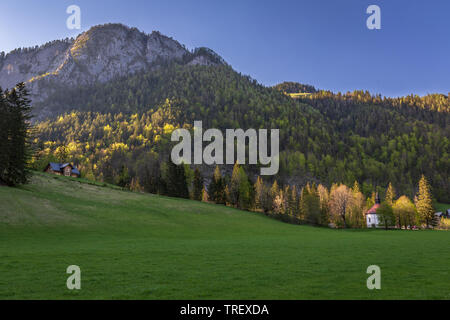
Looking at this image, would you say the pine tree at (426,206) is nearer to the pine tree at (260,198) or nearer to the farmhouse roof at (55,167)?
the pine tree at (260,198)

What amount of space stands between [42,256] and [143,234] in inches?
758

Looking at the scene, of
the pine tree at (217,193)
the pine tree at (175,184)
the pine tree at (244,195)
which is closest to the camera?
the pine tree at (175,184)

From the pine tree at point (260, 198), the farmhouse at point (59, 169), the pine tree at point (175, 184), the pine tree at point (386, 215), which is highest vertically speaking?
the farmhouse at point (59, 169)

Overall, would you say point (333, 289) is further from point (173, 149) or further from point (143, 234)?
point (173, 149)

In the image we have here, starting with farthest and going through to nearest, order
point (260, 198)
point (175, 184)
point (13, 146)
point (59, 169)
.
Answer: point (59, 169) < point (260, 198) < point (175, 184) < point (13, 146)

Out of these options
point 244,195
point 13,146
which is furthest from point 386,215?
point 13,146

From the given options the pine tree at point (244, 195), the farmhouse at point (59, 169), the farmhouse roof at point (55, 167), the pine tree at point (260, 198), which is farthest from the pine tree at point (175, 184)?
the farmhouse roof at point (55, 167)

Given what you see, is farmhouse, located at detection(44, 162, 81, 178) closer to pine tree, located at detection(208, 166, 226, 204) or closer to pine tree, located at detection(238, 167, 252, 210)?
pine tree, located at detection(208, 166, 226, 204)

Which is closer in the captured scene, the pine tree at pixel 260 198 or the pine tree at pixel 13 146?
the pine tree at pixel 13 146

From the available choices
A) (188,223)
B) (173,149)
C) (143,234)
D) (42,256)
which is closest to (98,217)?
(143,234)

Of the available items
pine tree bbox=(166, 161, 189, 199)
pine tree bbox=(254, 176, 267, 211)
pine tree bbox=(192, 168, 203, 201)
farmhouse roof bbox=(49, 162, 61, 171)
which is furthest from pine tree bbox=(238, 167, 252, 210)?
farmhouse roof bbox=(49, 162, 61, 171)

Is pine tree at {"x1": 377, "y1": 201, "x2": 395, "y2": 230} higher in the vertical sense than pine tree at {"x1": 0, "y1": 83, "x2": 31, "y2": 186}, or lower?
lower

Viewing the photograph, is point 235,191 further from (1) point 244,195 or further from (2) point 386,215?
(2) point 386,215
